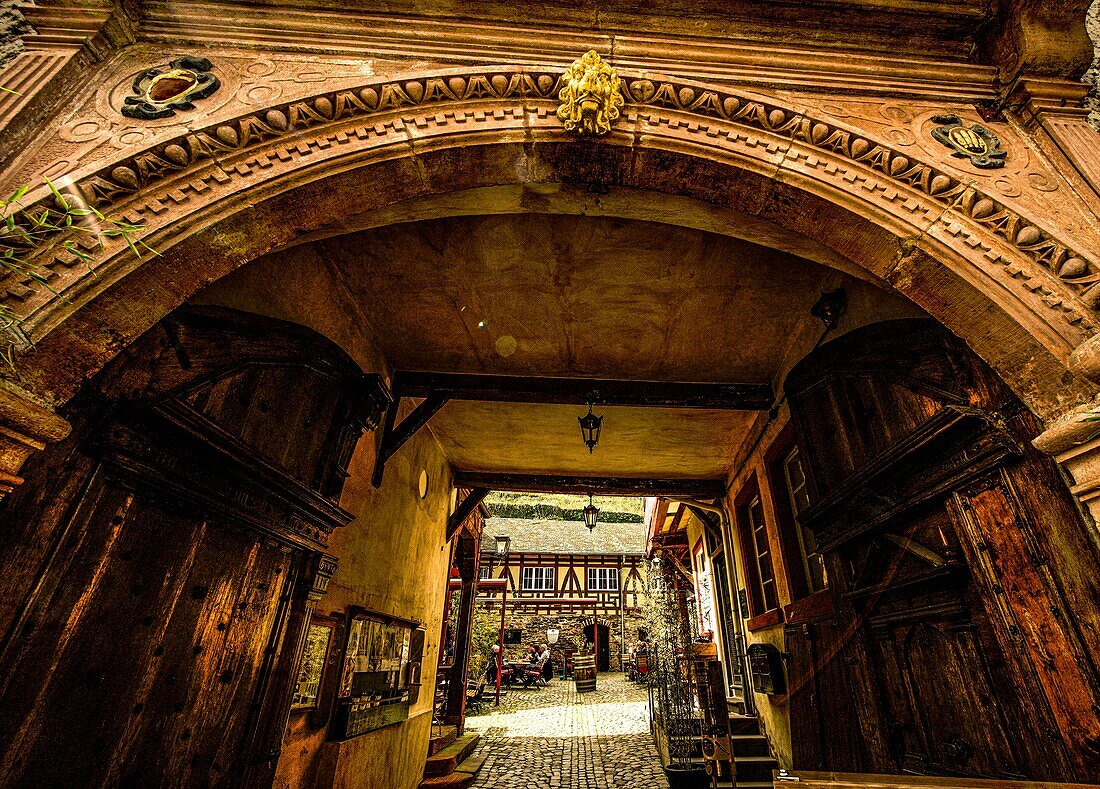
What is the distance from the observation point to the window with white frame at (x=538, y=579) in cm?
2297

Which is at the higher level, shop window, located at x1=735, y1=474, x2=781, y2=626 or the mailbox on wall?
shop window, located at x1=735, y1=474, x2=781, y2=626

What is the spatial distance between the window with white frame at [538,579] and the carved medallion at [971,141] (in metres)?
23.4

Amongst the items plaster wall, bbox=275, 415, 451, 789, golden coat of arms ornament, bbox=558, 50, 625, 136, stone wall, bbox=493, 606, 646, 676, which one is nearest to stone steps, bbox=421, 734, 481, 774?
plaster wall, bbox=275, 415, 451, 789

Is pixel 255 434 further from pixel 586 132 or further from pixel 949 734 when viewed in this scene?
pixel 949 734

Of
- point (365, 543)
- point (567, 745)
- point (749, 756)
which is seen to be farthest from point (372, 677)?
point (567, 745)

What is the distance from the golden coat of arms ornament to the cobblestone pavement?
6.91 metres

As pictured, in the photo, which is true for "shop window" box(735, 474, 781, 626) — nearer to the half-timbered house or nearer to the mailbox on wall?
the mailbox on wall

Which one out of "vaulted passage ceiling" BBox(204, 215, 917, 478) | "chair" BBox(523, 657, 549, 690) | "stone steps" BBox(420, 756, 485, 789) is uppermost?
"vaulted passage ceiling" BBox(204, 215, 917, 478)

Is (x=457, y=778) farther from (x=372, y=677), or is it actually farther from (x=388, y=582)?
(x=388, y=582)

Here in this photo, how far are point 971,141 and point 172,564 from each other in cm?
418

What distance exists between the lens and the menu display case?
3.86m

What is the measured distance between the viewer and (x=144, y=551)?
2146 mm

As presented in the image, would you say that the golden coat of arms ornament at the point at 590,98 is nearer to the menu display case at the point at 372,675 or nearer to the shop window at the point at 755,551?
the menu display case at the point at 372,675

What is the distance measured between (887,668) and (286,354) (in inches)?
167
